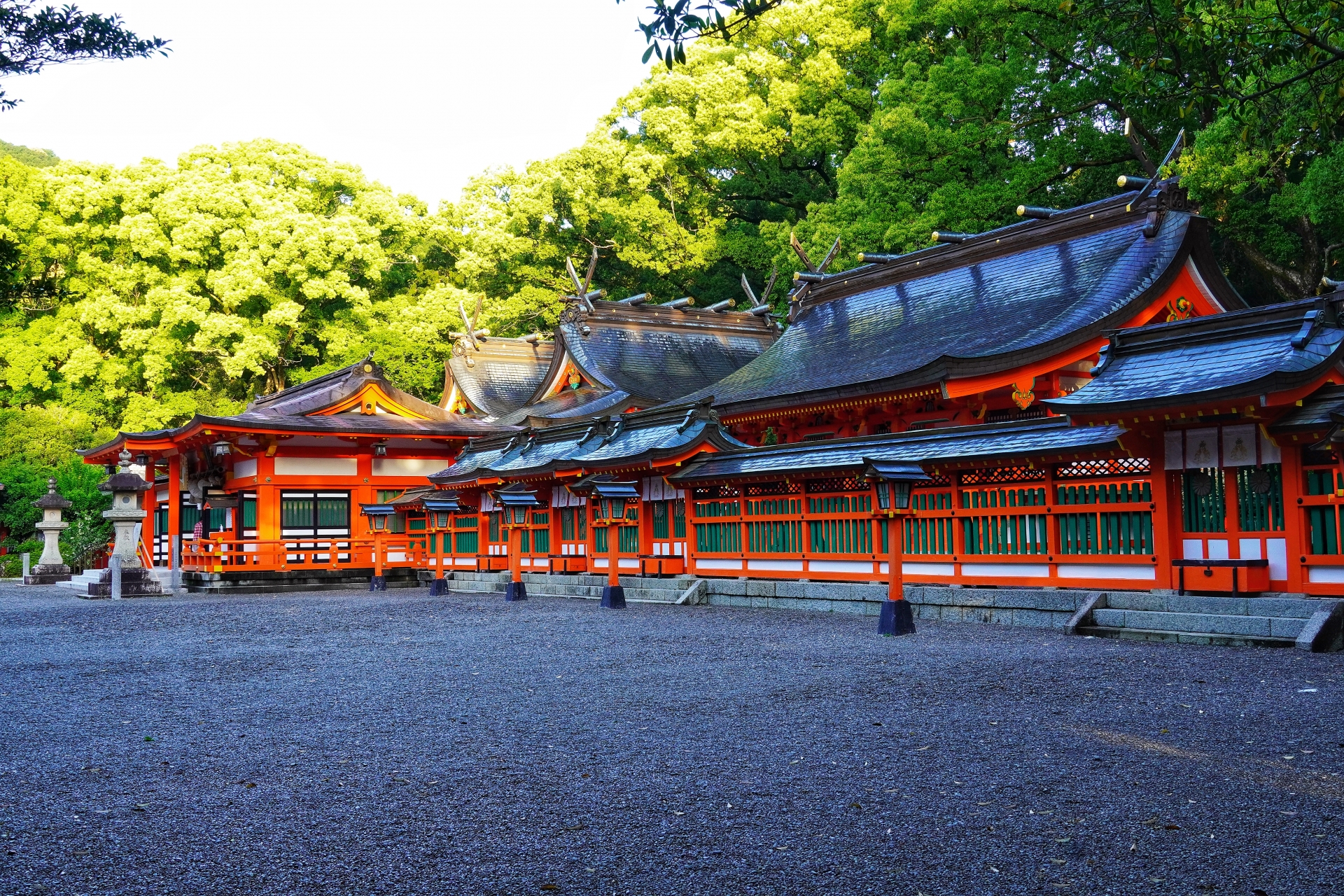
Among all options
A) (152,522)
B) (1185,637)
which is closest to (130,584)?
(152,522)

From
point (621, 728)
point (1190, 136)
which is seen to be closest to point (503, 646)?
point (621, 728)

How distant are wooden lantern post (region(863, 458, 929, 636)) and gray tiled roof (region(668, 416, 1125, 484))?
300 millimetres

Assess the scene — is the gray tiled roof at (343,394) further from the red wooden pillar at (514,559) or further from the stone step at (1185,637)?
the stone step at (1185,637)

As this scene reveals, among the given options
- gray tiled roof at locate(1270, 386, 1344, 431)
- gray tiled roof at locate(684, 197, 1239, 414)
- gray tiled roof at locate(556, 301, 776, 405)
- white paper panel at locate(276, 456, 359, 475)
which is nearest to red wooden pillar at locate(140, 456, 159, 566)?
white paper panel at locate(276, 456, 359, 475)

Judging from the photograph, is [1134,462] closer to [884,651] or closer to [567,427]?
[884,651]

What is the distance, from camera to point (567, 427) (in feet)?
79.5

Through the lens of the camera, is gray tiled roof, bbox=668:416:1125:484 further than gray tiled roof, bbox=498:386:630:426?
No

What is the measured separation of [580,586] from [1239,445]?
38.9ft

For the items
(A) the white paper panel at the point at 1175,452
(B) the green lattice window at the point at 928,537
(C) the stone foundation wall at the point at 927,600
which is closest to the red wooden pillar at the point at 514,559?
(C) the stone foundation wall at the point at 927,600

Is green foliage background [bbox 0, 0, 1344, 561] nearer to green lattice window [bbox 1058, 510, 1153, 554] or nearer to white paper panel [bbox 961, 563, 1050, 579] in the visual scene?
white paper panel [bbox 961, 563, 1050, 579]

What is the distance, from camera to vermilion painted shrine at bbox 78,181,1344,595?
1267cm

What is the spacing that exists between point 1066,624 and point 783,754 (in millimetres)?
7314

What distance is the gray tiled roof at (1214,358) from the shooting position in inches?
464

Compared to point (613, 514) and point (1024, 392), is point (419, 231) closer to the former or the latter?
point (613, 514)
